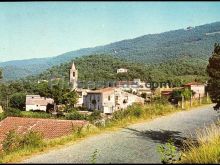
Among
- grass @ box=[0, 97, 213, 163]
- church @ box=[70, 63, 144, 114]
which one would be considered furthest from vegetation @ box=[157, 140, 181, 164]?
church @ box=[70, 63, 144, 114]

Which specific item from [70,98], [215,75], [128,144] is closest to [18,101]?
[70,98]

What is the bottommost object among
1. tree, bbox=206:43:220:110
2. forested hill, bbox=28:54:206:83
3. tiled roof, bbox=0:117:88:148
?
tiled roof, bbox=0:117:88:148

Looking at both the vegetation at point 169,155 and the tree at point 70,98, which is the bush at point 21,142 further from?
the tree at point 70,98

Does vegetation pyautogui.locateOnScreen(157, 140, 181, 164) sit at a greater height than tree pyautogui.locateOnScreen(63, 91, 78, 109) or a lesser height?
lesser

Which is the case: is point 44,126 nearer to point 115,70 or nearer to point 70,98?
point 70,98

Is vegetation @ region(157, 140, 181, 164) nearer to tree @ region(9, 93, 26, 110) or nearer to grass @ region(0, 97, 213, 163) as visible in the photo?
grass @ region(0, 97, 213, 163)

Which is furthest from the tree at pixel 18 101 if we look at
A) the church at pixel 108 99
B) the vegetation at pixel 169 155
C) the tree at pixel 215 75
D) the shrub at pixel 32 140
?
the vegetation at pixel 169 155
